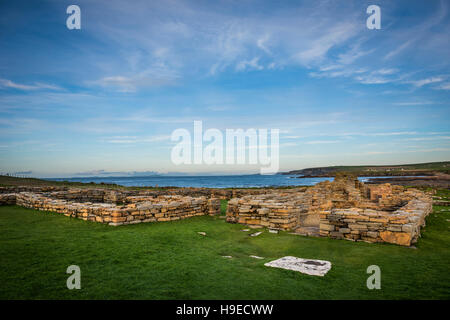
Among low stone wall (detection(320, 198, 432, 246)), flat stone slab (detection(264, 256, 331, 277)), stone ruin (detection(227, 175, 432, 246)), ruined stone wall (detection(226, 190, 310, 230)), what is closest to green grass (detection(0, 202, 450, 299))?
flat stone slab (detection(264, 256, 331, 277))

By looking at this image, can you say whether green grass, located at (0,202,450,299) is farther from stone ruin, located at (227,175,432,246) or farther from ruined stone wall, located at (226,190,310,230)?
ruined stone wall, located at (226,190,310,230)

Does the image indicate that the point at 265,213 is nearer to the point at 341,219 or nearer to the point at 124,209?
the point at 341,219

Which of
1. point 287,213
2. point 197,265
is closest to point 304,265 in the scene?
point 197,265

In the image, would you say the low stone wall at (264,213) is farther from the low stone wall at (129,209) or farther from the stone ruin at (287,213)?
the low stone wall at (129,209)

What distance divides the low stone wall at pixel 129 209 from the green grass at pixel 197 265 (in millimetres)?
→ 979

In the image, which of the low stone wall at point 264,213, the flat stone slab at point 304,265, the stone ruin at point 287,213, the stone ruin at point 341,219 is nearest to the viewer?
the flat stone slab at point 304,265

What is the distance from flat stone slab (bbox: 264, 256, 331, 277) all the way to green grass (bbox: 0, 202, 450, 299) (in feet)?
0.48

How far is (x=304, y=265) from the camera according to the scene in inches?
190

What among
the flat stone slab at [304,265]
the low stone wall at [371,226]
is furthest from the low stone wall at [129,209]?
the flat stone slab at [304,265]

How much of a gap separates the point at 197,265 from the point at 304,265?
216 centimetres

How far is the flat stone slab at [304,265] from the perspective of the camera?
4465mm
